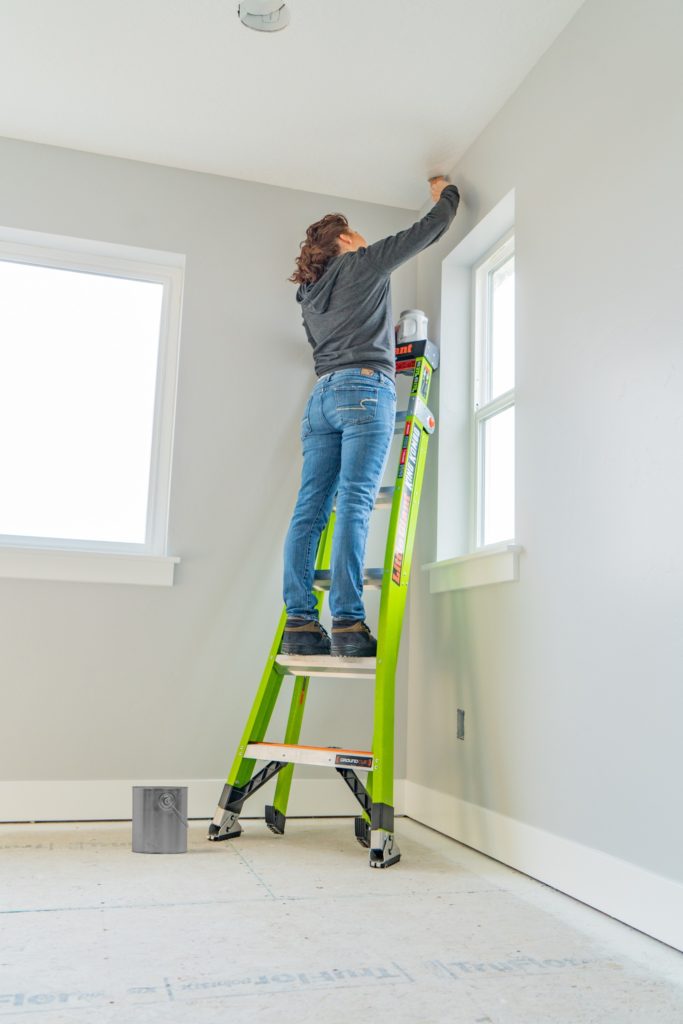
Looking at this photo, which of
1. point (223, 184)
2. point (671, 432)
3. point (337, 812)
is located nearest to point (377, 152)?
point (223, 184)

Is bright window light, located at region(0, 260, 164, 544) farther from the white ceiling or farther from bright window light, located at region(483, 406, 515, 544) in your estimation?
bright window light, located at region(483, 406, 515, 544)

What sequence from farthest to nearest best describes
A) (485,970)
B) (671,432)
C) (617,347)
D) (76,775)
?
(76,775)
(617,347)
(671,432)
(485,970)

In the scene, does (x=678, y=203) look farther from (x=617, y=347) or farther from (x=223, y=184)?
(x=223, y=184)

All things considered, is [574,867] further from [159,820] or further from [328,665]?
[159,820]

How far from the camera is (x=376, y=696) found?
247cm

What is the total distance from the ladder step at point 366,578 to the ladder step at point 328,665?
0.25m

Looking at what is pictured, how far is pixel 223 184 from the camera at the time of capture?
11.0 feet

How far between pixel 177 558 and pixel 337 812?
1059 millimetres

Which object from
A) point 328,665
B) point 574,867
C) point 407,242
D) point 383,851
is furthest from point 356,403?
point 574,867

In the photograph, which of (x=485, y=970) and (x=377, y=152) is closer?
(x=485, y=970)

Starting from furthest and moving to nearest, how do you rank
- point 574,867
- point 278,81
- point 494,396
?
point 494,396, point 278,81, point 574,867

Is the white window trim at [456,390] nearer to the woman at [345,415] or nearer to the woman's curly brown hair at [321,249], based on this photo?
the woman at [345,415]

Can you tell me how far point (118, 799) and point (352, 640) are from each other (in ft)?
3.44

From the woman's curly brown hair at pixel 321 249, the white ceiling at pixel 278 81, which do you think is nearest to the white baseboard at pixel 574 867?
the woman's curly brown hair at pixel 321 249
